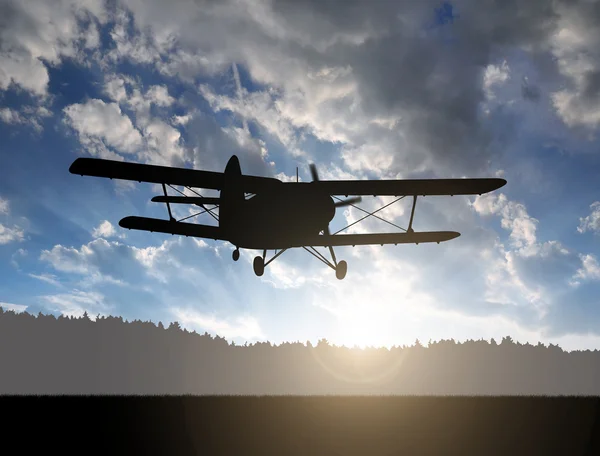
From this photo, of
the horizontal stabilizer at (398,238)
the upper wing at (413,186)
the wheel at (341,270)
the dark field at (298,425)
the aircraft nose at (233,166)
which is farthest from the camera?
the horizontal stabilizer at (398,238)

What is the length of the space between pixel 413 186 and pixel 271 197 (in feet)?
20.3

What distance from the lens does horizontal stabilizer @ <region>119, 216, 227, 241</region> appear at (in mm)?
24500

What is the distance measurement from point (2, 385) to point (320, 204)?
215m

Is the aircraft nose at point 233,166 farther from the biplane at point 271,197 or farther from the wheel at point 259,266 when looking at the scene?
the wheel at point 259,266

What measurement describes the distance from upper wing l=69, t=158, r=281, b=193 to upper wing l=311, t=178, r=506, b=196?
268cm

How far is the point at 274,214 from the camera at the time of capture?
22078mm

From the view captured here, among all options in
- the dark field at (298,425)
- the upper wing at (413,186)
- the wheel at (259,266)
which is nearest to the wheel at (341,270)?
the upper wing at (413,186)

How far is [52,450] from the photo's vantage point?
32.2ft

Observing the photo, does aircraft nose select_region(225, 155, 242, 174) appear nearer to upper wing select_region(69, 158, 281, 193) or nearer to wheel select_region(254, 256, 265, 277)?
Result: upper wing select_region(69, 158, 281, 193)

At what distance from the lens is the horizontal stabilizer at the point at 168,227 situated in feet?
80.4

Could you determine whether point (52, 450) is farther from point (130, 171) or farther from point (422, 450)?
point (130, 171)

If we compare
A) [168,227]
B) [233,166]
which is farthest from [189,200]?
[233,166]

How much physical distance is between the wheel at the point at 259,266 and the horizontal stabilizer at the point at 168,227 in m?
2.79

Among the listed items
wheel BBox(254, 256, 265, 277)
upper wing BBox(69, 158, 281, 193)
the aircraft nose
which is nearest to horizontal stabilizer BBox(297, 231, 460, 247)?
wheel BBox(254, 256, 265, 277)
